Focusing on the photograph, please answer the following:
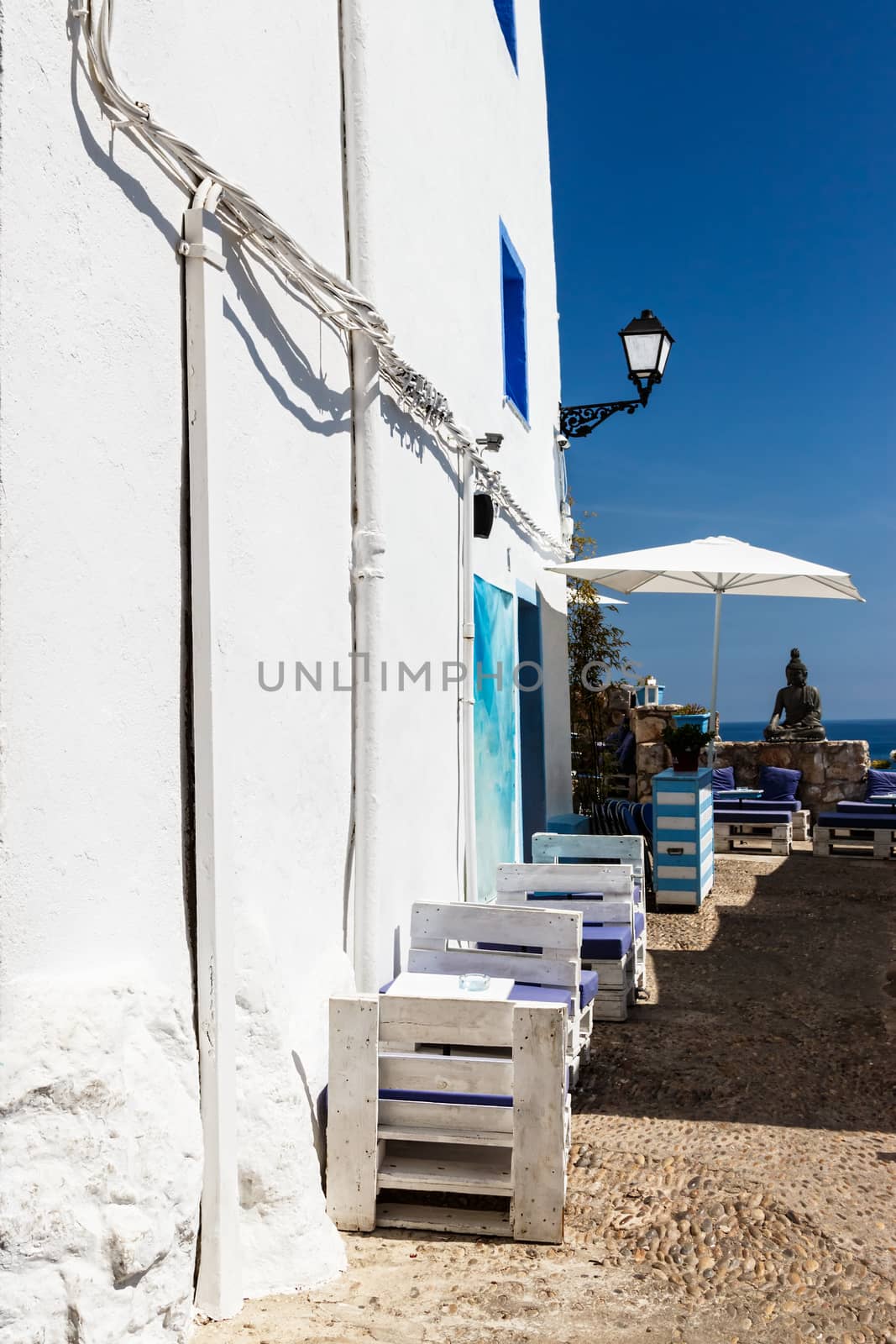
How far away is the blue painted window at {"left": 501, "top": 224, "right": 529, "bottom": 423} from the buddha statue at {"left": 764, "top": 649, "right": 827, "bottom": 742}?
769 centimetres

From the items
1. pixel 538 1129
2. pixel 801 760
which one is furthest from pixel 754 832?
pixel 538 1129

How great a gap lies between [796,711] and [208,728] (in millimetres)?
13025

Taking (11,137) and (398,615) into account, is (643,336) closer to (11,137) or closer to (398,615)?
(398,615)

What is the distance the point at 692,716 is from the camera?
1347 cm

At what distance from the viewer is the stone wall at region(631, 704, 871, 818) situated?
13.1 m

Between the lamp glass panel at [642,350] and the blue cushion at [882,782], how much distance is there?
19.8ft

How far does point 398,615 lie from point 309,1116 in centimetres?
218

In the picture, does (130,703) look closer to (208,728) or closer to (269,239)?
(208,728)

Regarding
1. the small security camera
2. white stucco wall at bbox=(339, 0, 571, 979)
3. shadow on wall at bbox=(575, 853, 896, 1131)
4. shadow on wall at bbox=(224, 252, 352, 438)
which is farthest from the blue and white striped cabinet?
shadow on wall at bbox=(224, 252, 352, 438)

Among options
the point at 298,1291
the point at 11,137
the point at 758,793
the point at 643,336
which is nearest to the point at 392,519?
the point at 11,137

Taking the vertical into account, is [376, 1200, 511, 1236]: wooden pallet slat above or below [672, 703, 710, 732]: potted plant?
below

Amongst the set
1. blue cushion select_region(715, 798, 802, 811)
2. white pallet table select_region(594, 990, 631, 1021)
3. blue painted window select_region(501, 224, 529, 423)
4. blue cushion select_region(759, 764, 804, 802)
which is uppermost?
blue painted window select_region(501, 224, 529, 423)

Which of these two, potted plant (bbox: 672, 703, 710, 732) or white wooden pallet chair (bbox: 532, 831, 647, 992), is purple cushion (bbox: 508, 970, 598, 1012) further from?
potted plant (bbox: 672, 703, 710, 732)

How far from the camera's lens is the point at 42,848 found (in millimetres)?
2357
